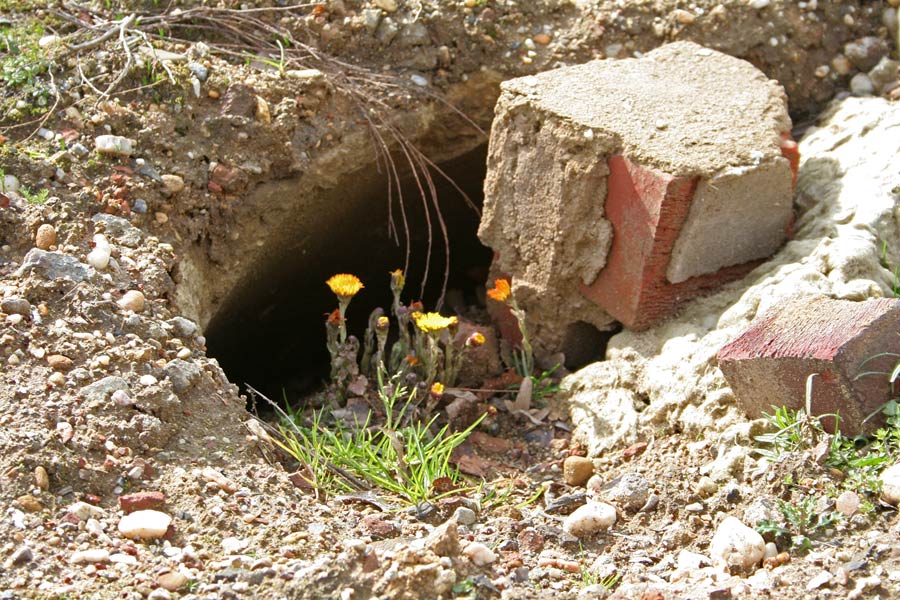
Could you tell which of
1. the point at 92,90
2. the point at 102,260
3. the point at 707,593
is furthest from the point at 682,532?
the point at 92,90

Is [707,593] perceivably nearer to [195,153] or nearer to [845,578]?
[845,578]

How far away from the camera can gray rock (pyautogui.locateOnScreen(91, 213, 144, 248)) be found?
10.8 feet

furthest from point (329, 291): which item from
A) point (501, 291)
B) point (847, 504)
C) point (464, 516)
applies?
point (847, 504)

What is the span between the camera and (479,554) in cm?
249

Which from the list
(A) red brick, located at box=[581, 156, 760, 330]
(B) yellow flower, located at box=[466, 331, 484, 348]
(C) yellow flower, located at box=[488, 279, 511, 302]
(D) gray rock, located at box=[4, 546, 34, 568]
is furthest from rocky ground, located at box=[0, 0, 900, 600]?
(C) yellow flower, located at box=[488, 279, 511, 302]

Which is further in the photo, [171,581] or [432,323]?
[432,323]

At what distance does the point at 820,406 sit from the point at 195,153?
214 cm

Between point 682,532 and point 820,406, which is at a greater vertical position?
point 820,406

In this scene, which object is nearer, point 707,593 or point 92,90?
point 707,593

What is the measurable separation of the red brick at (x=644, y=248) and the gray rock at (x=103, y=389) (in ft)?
5.13

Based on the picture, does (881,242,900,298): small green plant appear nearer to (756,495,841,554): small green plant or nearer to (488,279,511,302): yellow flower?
(756,495,841,554): small green plant

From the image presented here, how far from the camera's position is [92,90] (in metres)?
3.59

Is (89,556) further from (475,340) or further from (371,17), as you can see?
(371,17)

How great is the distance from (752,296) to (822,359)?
0.57 meters
